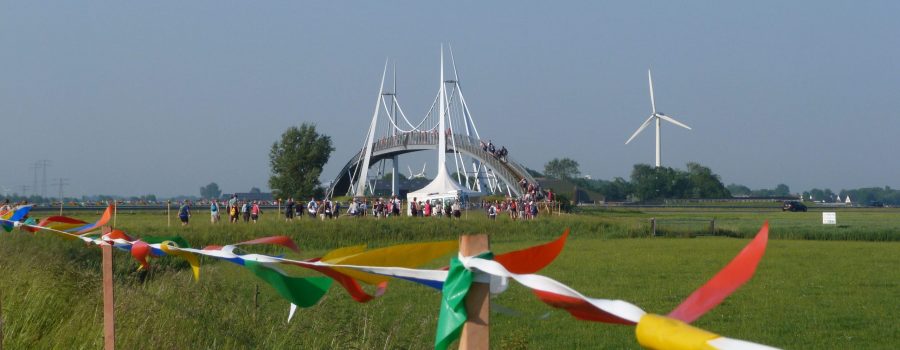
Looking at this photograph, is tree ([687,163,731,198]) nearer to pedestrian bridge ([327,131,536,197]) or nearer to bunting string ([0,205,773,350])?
pedestrian bridge ([327,131,536,197])

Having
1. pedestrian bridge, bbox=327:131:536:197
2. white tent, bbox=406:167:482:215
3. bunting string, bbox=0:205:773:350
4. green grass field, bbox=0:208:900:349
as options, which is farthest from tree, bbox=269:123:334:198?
bunting string, bbox=0:205:773:350

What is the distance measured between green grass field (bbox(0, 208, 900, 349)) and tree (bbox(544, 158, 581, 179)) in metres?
152

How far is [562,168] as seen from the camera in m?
190

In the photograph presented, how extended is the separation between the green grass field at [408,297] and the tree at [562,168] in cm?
15183

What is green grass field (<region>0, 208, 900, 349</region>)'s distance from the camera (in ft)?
23.6

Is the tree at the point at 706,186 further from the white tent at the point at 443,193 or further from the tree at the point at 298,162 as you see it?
the white tent at the point at 443,193

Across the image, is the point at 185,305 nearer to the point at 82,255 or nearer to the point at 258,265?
the point at 258,265

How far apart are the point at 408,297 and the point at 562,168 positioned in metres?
175

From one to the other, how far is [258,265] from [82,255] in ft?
48.4

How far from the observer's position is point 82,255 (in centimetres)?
1762

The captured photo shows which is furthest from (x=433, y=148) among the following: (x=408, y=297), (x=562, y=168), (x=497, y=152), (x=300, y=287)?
(x=562, y=168)

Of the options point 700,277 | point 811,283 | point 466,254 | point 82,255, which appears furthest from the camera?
point 700,277

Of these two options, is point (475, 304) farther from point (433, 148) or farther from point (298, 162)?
point (298, 162)

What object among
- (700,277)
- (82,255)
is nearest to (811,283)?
(700,277)
